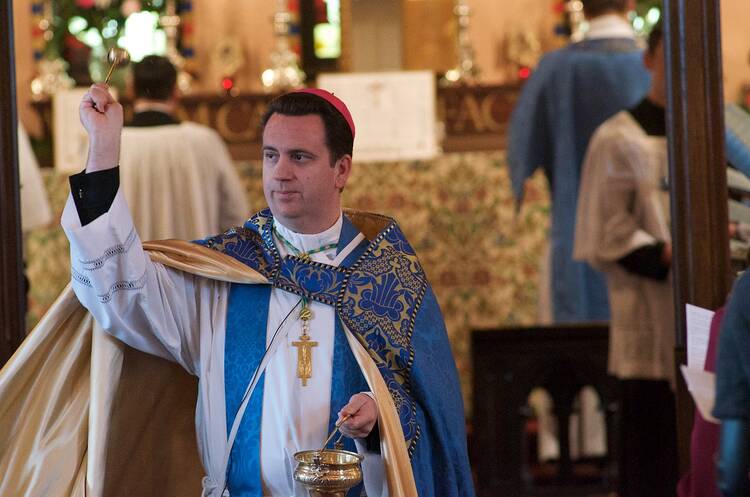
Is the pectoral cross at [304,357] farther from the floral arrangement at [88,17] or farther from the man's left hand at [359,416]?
the floral arrangement at [88,17]

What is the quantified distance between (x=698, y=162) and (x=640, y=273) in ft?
4.66

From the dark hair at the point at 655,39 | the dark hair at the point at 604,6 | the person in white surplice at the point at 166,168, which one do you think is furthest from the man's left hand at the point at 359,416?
the dark hair at the point at 604,6

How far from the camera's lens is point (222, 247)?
3361 millimetres

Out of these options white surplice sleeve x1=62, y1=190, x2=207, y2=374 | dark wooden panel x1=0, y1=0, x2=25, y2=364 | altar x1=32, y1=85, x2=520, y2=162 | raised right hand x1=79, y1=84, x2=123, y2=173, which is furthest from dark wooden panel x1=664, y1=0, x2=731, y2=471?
altar x1=32, y1=85, x2=520, y2=162

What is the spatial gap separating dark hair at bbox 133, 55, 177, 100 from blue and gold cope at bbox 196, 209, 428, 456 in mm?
2997

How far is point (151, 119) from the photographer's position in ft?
20.7

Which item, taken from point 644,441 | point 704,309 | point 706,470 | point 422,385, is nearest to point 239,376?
point 422,385

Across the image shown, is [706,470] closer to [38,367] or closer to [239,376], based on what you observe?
[239,376]

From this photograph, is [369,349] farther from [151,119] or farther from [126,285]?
[151,119]

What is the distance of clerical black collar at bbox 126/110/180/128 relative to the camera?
6.31m

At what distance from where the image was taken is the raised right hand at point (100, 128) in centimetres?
300

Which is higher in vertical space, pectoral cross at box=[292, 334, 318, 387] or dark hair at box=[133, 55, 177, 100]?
dark hair at box=[133, 55, 177, 100]

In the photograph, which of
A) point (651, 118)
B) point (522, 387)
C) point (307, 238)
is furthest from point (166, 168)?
point (307, 238)

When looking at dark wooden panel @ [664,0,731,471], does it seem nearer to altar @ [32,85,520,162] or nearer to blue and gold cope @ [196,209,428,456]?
blue and gold cope @ [196,209,428,456]
